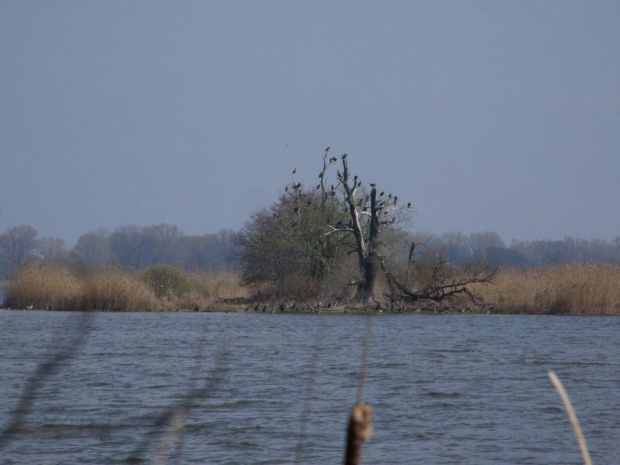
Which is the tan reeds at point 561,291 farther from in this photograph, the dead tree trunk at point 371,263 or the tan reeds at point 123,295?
the tan reeds at point 123,295

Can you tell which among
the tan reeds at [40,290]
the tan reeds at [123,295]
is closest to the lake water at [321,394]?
the tan reeds at [123,295]

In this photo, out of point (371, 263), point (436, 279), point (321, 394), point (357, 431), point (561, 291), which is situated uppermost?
point (371, 263)

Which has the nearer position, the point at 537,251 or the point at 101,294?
the point at 101,294

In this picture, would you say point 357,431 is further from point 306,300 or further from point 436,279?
point 306,300

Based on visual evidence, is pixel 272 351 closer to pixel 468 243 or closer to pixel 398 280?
pixel 398 280

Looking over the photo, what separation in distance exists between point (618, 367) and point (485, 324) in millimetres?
12371

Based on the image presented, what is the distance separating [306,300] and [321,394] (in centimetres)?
2475

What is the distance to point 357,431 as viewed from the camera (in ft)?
4.49

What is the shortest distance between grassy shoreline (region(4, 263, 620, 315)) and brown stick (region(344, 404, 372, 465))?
1250 inches

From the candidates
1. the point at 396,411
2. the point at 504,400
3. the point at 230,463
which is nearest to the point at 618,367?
the point at 504,400

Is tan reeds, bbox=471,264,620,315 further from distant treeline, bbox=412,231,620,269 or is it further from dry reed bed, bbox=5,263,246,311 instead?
distant treeline, bbox=412,231,620,269

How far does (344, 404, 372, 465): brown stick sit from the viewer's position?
1350 millimetres

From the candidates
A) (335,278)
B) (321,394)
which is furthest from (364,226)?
(321,394)

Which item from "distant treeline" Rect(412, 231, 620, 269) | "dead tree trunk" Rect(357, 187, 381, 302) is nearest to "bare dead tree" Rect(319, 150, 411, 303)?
"dead tree trunk" Rect(357, 187, 381, 302)
